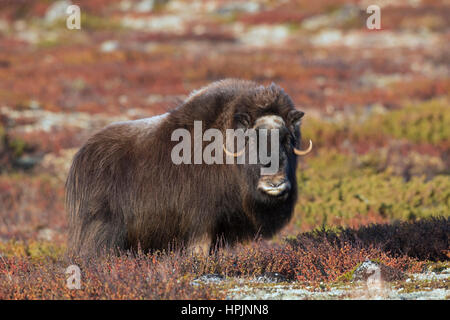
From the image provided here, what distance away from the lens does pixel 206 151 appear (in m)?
4.05

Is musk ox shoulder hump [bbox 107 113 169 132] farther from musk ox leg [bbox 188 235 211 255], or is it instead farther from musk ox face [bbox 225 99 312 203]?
musk ox leg [bbox 188 235 211 255]

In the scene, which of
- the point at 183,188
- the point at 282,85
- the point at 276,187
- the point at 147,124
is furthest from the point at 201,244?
the point at 282,85

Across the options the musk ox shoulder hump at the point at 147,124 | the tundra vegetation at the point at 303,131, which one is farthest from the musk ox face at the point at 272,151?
the musk ox shoulder hump at the point at 147,124

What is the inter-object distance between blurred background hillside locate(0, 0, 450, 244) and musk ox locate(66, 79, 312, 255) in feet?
1.63

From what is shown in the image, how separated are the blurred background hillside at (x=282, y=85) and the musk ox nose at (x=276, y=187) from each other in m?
1.14

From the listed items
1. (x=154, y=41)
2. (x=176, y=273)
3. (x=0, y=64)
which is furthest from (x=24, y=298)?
(x=154, y=41)

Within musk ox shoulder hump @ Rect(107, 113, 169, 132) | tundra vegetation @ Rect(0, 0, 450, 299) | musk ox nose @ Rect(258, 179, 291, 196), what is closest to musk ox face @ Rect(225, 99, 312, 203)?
musk ox nose @ Rect(258, 179, 291, 196)

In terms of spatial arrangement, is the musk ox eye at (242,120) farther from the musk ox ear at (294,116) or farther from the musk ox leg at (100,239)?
the musk ox leg at (100,239)

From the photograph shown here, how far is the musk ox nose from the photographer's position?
3654 mm

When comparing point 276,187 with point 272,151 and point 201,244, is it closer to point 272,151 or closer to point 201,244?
point 272,151

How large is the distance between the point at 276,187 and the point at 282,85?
1266 centimetres

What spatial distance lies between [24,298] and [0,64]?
1758cm
